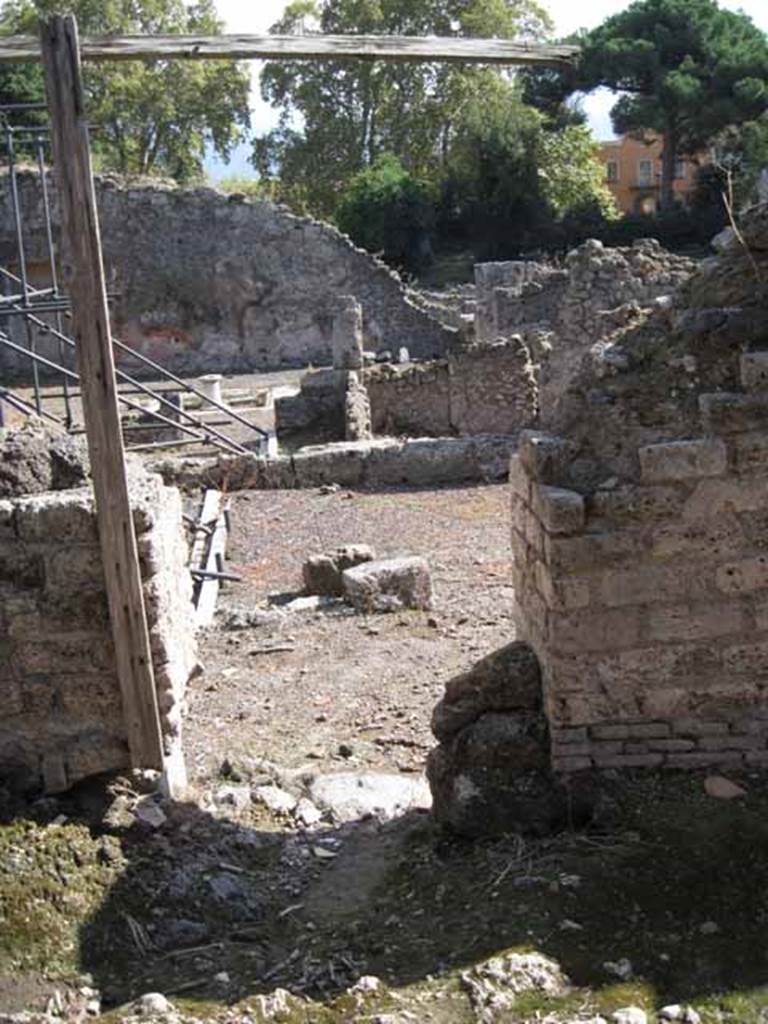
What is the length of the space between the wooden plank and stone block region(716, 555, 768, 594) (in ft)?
7.72

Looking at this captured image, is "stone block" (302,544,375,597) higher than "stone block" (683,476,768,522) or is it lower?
lower

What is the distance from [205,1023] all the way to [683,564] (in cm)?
239

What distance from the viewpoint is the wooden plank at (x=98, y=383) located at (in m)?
4.96

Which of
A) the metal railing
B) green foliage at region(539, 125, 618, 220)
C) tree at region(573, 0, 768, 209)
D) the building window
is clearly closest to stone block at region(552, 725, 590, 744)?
the metal railing

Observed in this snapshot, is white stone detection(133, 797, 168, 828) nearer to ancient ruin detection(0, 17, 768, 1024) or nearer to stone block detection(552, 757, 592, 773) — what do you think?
ancient ruin detection(0, 17, 768, 1024)

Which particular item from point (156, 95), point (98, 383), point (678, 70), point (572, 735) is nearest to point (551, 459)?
point (572, 735)

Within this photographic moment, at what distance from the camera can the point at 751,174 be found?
31.7 meters

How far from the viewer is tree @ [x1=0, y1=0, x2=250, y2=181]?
43438mm

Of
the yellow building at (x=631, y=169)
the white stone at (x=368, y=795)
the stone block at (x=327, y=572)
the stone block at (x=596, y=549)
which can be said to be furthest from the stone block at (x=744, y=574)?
the yellow building at (x=631, y=169)

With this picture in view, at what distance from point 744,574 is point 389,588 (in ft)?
14.7

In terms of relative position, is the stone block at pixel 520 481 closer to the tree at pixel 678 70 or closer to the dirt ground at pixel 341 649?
the dirt ground at pixel 341 649

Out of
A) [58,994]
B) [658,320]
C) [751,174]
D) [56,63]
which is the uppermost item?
[751,174]

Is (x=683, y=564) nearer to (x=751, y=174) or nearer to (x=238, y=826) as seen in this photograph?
(x=238, y=826)

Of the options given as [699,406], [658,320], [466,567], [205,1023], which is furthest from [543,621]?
[466,567]
